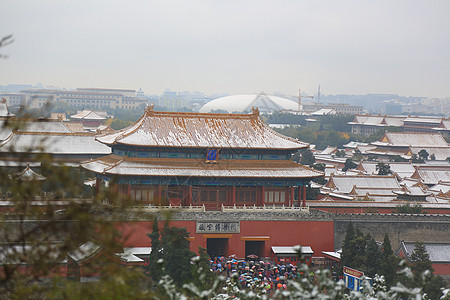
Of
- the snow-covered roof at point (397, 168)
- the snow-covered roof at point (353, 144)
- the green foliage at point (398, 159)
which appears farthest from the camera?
the snow-covered roof at point (353, 144)

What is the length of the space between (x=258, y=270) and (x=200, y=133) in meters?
8.95

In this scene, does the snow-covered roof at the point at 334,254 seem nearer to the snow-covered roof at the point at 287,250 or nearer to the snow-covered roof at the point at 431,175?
the snow-covered roof at the point at 287,250

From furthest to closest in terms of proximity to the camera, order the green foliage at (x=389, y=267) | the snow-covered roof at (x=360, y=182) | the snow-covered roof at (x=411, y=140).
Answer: the snow-covered roof at (x=411, y=140) < the snow-covered roof at (x=360, y=182) < the green foliage at (x=389, y=267)

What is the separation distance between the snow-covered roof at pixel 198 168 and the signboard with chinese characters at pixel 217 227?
8.33ft

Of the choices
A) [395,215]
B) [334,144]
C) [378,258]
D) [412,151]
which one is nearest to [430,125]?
[334,144]

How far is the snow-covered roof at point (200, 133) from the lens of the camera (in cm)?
3744

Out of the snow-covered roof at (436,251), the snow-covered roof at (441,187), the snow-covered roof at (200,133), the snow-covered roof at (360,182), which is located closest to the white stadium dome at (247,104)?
the snow-covered roof at (441,187)

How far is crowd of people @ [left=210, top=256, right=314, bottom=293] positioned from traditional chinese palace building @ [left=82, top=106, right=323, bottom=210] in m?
4.29

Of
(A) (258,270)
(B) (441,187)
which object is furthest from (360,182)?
(A) (258,270)

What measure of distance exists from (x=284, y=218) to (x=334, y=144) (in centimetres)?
6915

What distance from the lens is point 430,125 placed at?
114875 millimetres

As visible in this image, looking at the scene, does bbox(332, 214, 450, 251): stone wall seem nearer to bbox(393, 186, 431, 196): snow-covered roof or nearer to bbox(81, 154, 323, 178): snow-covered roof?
bbox(81, 154, 323, 178): snow-covered roof

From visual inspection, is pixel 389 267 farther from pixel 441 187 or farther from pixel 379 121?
pixel 379 121

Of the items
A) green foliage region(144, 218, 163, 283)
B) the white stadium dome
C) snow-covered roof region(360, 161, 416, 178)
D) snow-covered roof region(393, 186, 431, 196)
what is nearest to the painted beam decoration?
green foliage region(144, 218, 163, 283)
